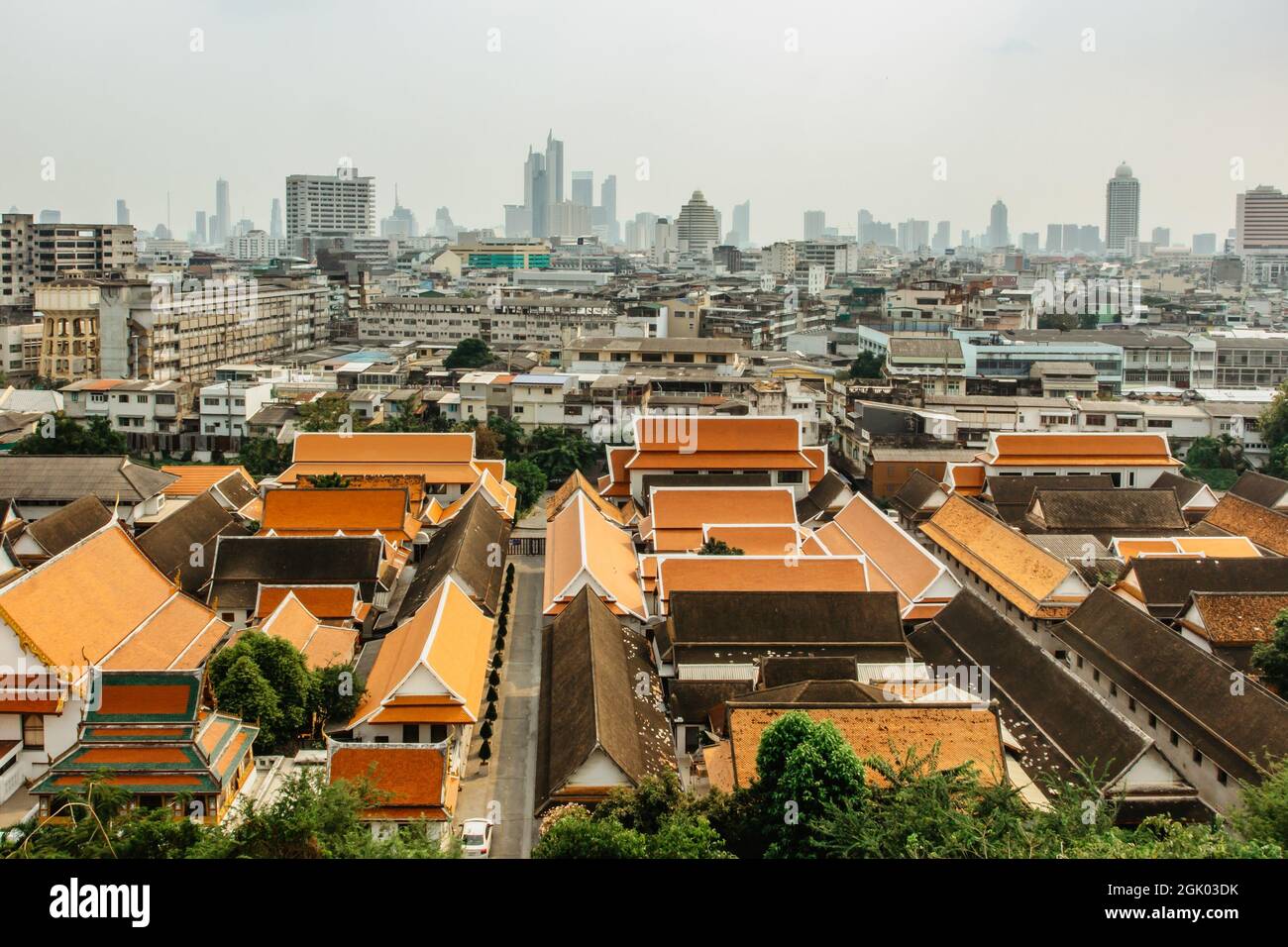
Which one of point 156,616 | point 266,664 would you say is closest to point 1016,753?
point 266,664

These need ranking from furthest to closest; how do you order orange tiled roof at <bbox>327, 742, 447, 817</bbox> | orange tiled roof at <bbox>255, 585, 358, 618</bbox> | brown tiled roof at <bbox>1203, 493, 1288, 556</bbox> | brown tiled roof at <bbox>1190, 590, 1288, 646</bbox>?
brown tiled roof at <bbox>1203, 493, 1288, 556</bbox> → orange tiled roof at <bbox>255, 585, 358, 618</bbox> → brown tiled roof at <bbox>1190, 590, 1288, 646</bbox> → orange tiled roof at <bbox>327, 742, 447, 817</bbox>

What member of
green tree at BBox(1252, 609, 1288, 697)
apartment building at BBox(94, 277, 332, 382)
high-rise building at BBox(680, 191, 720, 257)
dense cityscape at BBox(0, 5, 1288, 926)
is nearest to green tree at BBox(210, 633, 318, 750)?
dense cityscape at BBox(0, 5, 1288, 926)

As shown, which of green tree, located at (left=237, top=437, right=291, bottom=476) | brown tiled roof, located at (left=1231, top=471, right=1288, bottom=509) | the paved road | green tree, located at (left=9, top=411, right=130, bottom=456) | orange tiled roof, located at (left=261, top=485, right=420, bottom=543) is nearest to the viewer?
the paved road

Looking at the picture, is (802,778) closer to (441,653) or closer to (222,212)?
(441,653)

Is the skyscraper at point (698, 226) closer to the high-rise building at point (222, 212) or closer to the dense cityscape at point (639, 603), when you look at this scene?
the high-rise building at point (222, 212)

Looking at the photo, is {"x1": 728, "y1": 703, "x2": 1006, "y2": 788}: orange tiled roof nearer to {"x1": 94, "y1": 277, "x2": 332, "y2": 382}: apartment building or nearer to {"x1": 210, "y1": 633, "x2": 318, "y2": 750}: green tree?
{"x1": 210, "y1": 633, "x2": 318, "y2": 750}: green tree

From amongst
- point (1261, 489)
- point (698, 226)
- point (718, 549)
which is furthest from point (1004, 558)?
point (698, 226)
